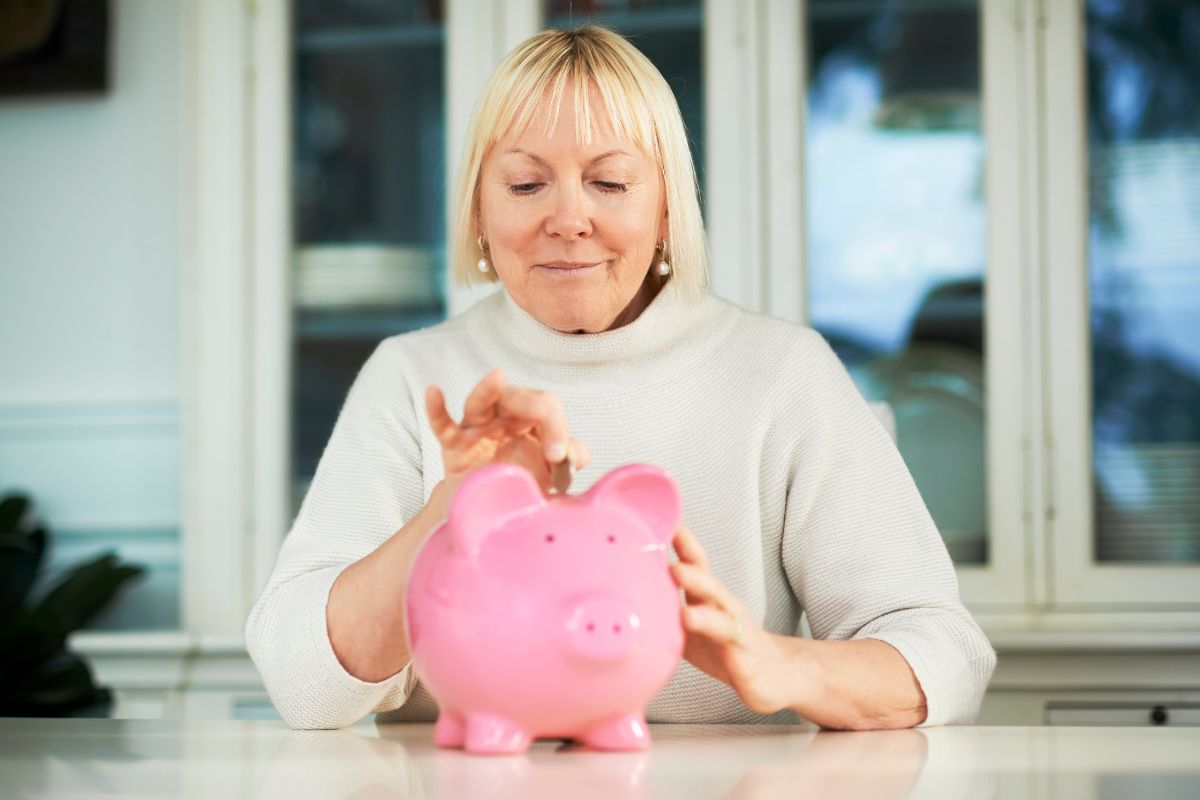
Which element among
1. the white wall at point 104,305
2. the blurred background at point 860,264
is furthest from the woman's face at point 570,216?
the white wall at point 104,305

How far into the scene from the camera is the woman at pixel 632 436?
3.46 feet

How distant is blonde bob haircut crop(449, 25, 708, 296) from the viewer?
1138 millimetres

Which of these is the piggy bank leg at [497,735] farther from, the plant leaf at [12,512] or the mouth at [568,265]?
the plant leaf at [12,512]

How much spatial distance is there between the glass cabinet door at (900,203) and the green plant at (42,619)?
4.37 ft

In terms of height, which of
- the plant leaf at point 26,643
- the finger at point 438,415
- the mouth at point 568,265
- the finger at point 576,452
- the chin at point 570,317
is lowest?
the plant leaf at point 26,643

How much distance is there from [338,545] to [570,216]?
352 mm

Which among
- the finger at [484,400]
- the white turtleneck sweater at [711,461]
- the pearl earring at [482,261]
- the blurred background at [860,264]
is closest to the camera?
the finger at [484,400]

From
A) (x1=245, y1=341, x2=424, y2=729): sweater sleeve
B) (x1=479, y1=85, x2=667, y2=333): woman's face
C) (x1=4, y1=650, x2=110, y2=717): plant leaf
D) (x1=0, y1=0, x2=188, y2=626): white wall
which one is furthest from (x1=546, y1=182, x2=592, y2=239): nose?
(x1=0, y1=0, x2=188, y2=626): white wall

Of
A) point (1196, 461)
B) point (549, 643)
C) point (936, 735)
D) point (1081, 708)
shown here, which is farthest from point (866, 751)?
point (1196, 461)

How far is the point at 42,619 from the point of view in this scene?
2.19 metres

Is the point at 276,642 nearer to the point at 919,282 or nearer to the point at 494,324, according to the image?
the point at 494,324

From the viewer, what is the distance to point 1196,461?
2.15 m

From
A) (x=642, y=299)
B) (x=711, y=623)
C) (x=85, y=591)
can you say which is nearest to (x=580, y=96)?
(x=642, y=299)

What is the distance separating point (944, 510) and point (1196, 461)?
15.9 inches
